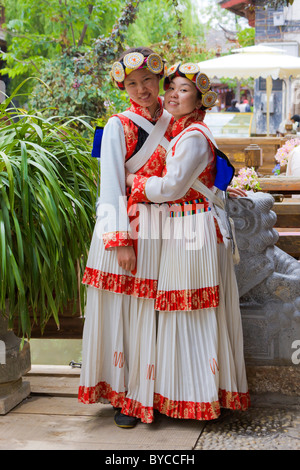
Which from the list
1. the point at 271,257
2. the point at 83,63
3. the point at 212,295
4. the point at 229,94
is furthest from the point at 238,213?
the point at 229,94

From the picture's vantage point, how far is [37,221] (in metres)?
2.44

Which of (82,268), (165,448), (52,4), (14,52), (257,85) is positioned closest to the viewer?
(165,448)

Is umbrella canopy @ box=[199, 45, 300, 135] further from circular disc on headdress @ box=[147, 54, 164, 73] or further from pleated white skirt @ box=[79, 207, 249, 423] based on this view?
pleated white skirt @ box=[79, 207, 249, 423]

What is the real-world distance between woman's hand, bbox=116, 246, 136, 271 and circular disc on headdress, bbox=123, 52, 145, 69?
0.66 m

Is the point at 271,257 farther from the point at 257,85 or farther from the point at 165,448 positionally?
the point at 257,85

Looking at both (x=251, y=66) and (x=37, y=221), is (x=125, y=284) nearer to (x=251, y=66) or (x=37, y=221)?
(x=37, y=221)

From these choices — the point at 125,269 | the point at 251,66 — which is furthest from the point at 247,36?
the point at 125,269

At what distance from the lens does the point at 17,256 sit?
240 cm

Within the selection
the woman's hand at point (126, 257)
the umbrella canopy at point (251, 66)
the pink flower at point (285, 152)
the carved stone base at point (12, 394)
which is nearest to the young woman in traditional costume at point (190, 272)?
the woman's hand at point (126, 257)

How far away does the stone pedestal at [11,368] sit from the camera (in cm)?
252

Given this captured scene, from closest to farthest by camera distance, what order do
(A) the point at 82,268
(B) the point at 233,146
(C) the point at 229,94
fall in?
1. (A) the point at 82,268
2. (B) the point at 233,146
3. (C) the point at 229,94

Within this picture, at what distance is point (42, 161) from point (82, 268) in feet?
1.87

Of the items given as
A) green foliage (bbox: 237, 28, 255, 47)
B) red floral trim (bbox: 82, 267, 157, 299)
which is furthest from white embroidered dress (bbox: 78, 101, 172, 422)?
green foliage (bbox: 237, 28, 255, 47)

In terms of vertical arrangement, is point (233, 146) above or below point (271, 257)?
above
